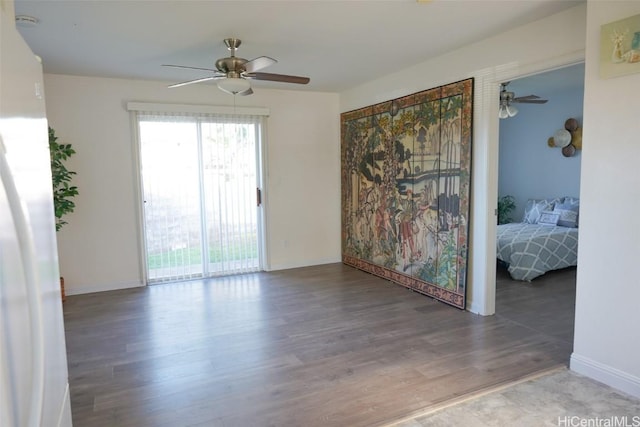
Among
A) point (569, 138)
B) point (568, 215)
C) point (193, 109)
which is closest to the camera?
point (193, 109)

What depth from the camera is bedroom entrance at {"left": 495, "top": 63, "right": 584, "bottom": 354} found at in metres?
4.05

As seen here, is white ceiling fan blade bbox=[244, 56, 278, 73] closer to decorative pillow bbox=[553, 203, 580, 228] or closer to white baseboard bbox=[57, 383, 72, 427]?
white baseboard bbox=[57, 383, 72, 427]

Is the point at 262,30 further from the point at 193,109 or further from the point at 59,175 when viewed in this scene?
the point at 59,175

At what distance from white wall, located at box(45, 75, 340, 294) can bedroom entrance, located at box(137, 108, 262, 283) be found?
183 millimetres

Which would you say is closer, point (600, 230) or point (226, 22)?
point (600, 230)

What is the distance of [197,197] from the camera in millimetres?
5180

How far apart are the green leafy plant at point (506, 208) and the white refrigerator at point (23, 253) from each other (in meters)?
7.30

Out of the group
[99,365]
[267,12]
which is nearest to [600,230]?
[267,12]

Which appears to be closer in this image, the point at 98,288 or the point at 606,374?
the point at 606,374

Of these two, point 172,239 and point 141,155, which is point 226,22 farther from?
point 172,239

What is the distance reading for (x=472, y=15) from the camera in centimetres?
301

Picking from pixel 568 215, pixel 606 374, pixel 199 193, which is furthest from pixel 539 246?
pixel 199 193

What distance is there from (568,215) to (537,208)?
1.91 feet

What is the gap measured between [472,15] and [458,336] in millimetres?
2528
